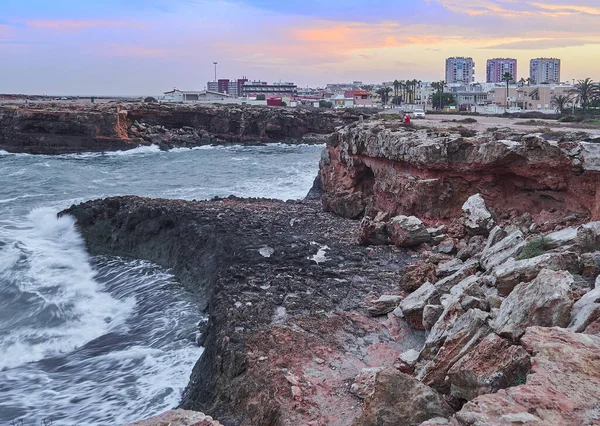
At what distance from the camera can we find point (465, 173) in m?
17.4

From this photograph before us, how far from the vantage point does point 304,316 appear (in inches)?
463

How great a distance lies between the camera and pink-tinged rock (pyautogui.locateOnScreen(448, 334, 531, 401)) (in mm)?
5908

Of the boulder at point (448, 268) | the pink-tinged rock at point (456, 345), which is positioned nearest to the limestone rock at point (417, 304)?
the boulder at point (448, 268)

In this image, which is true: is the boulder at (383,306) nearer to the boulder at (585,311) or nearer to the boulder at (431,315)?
the boulder at (431,315)

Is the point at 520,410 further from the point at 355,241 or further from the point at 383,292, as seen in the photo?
the point at 355,241

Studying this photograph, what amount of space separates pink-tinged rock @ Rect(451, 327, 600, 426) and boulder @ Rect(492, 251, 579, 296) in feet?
8.96

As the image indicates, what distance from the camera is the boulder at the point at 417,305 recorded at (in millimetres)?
10672

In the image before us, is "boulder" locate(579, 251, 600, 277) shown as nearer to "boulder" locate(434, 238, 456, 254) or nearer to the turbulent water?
"boulder" locate(434, 238, 456, 254)

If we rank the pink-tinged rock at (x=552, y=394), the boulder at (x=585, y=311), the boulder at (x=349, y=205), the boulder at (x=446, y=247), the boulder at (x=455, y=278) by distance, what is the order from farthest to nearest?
the boulder at (x=349, y=205) → the boulder at (x=446, y=247) → the boulder at (x=455, y=278) → the boulder at (x=585, y=311) → the pink-tinged rock at (x=552, y=394)

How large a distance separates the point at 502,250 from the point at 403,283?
7.91 ft

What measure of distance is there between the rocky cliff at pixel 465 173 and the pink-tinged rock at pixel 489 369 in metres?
8.13

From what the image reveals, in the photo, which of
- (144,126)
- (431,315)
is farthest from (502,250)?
(144,126)

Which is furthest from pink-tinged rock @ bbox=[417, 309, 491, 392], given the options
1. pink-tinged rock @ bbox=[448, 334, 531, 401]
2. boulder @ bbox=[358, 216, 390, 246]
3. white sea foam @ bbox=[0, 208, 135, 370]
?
boulder @ bbox=[358, 216, 390, 246]

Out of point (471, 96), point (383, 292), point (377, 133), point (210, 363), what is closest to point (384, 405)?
point (210, 363)
